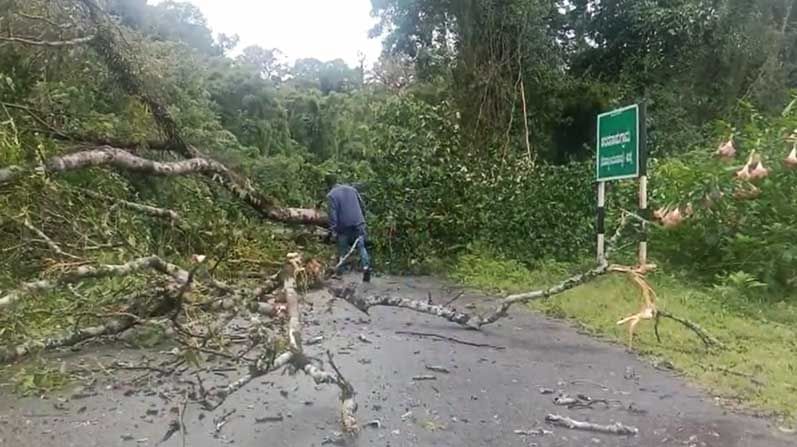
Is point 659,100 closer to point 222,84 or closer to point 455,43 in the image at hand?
point 455,43

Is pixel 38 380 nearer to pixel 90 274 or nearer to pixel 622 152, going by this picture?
pixel 90 274

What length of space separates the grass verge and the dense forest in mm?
590

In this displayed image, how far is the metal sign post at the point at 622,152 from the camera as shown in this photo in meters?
7.80

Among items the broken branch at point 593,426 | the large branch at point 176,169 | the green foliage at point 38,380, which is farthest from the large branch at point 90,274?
the broken branch at point 593,426

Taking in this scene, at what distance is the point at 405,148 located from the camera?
11125 mm

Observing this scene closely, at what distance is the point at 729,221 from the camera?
822 cm

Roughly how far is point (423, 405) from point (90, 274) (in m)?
2.22

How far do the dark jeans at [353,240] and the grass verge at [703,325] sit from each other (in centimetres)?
120

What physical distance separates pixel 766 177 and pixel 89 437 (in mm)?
6875

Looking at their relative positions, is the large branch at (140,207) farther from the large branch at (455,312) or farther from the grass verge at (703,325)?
the grass verge at (703,325)

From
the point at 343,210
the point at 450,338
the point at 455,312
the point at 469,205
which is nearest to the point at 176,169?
the point at 343,210

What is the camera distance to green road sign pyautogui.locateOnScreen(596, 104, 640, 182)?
26.0 ft

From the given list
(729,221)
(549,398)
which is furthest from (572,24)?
(549,398)

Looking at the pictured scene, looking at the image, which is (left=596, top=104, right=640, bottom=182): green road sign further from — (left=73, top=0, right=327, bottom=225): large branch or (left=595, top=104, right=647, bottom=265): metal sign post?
(left=73, top=0, right=327, bottom=225): large branch
